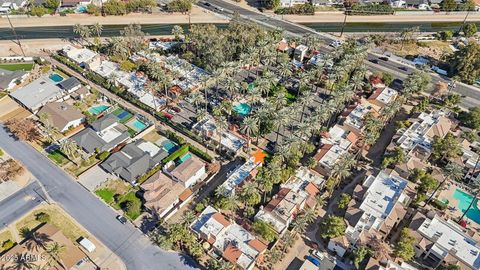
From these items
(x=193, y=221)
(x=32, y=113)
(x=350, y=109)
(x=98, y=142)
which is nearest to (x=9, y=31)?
(x=32, y=113)

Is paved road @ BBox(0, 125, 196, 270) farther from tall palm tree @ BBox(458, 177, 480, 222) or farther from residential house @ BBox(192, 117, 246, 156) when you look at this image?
tall palm tree @ BBox(458, 177, 480, 222)

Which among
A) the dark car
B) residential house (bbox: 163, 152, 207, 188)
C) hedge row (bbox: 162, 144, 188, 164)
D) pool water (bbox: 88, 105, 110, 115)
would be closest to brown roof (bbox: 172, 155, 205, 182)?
residential house (bbox: 163, 152, 207, 188)

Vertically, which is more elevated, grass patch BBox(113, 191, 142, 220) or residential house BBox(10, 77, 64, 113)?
residential house BBox(10, 77, 64, 113)

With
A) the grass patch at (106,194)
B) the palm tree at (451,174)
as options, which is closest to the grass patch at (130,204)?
the grass patch at (106,194)

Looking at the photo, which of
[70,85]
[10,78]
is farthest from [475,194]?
[10,78]

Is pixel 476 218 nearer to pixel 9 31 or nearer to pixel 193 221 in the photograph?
pixel 193 221

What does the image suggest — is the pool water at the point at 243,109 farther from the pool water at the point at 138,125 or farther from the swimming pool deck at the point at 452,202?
the swimming pool deck at the point at 452,202

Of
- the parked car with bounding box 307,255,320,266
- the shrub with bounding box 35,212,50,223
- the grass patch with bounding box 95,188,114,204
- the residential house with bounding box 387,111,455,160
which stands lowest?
the shrub with bounding box 35,212,50,223
